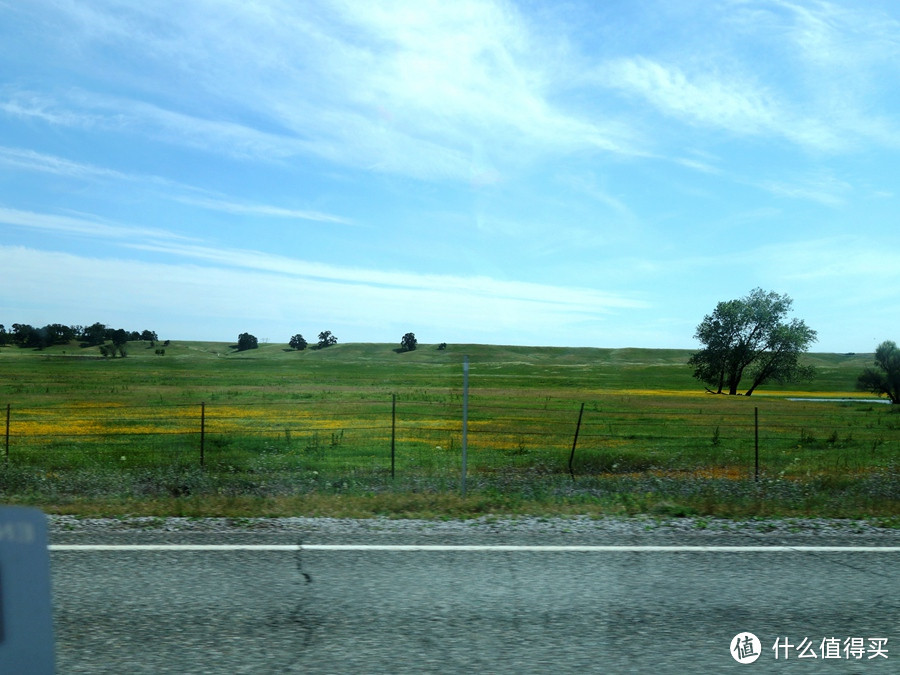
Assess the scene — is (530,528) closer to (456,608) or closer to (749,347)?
(456,608)

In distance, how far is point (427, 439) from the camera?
22891 mm

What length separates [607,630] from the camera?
4621 mm

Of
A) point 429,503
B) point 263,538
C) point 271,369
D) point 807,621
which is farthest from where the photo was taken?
point 271,369

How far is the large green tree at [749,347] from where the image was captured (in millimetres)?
69062

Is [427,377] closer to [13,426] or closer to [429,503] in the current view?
[13,426]

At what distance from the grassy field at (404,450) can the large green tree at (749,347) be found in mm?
22562

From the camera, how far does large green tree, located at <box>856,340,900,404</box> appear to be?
52844mm

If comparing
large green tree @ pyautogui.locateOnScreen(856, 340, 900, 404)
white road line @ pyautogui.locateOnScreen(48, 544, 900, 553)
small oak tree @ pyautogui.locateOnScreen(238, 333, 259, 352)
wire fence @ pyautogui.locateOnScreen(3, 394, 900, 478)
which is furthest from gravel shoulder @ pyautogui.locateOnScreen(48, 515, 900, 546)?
small oak tree @ pyautogui.locateOnScreen(238, 333, 259, 352)

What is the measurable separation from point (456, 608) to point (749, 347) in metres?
71.5

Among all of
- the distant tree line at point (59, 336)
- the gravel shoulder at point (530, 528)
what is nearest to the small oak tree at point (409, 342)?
the distant tree line at point (59, 336)

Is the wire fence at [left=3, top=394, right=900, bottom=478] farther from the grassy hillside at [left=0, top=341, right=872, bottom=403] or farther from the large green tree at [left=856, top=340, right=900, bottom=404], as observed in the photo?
the large green tree at [left=856, top=340, right=900, bottom=404]

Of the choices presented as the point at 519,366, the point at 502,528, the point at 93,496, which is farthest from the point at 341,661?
the point at 519,366

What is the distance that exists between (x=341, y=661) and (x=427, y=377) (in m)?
49.6

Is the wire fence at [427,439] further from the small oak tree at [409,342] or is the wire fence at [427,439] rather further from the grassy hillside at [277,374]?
the small oak tree at [409,342]
